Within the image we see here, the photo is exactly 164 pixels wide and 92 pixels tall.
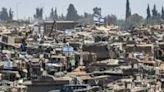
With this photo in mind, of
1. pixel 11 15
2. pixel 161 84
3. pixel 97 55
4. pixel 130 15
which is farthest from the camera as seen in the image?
pixel 11 15

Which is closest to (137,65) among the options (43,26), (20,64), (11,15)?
(20,64)

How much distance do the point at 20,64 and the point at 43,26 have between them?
142ft

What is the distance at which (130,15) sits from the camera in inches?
5089

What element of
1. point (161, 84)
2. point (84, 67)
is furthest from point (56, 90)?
point (84, 67)

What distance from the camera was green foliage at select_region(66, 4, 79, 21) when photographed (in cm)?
14635

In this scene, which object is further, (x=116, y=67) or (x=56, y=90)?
(x=116, y=67)

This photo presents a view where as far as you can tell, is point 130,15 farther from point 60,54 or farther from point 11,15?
point 60,54

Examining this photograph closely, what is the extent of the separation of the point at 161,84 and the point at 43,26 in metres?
52.1

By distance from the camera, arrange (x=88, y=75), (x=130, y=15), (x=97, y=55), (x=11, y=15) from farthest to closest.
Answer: (x=11, y=15) → (x=130, y=15) → (x=97, y=55) → (x=88, y=75)

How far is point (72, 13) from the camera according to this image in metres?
150

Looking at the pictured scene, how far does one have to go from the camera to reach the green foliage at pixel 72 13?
146m

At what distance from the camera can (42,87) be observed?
25516 millimetres

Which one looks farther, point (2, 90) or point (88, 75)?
point (88, 75)

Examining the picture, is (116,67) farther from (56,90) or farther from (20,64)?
(56,90)
